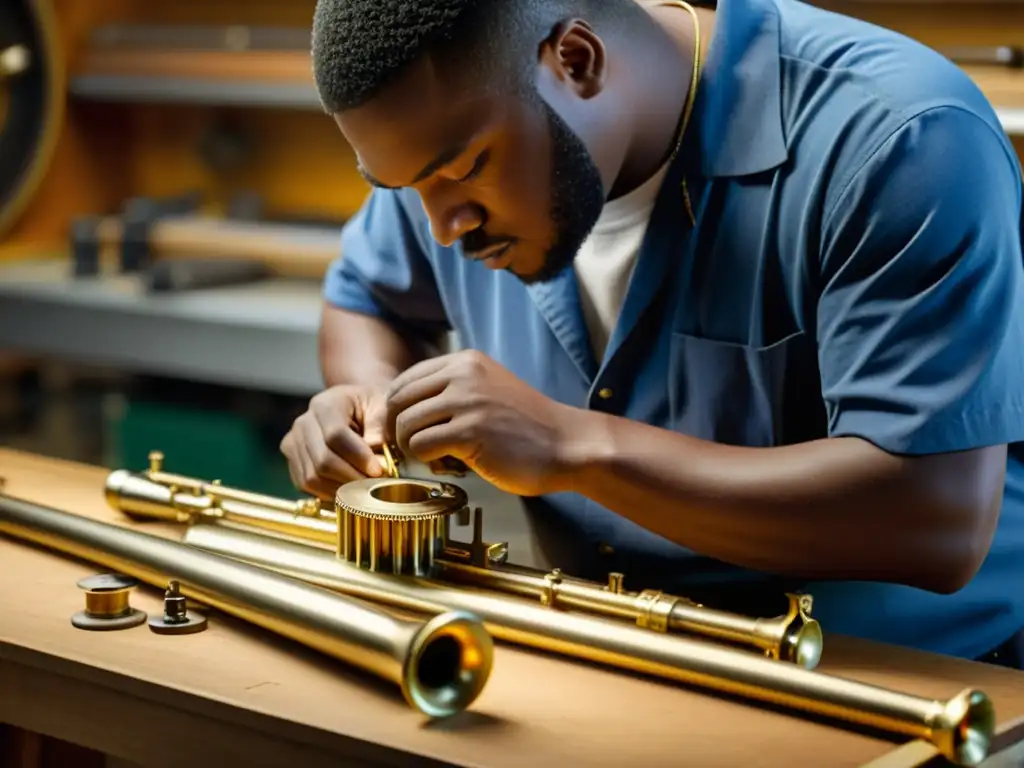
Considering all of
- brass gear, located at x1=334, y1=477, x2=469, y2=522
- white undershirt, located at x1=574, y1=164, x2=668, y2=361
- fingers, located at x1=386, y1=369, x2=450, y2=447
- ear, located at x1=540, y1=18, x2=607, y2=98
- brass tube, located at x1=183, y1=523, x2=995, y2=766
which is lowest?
brass tube, located at x1=183, y1=523, x2=995, y2=766

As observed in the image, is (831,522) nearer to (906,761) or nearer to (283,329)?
(906,761)

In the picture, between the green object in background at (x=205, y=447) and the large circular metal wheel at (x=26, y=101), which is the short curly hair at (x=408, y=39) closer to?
the green object in background at (x=205, y=447)

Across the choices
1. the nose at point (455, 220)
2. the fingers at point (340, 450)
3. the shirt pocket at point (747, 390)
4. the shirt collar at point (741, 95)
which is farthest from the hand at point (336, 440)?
the shirt collar at point (741, 95)

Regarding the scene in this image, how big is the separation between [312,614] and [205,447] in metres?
2.15

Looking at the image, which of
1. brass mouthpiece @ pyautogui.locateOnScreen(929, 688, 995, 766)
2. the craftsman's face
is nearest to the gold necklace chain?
the craftsman's face

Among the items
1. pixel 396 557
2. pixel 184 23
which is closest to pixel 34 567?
pixel 396 557

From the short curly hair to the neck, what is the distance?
153mm

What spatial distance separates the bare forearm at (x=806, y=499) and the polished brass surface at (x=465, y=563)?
9 centimetres

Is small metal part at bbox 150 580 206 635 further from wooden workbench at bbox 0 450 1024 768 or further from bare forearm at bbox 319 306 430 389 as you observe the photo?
bare forearm at bbox 319 306 430 389

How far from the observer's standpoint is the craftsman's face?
1.38 m

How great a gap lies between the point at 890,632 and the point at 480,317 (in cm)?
62

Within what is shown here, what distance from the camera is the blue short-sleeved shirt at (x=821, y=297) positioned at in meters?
1.36

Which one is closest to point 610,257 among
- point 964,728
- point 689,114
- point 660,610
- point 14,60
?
point 689,114

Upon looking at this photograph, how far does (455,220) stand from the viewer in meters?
1.45
